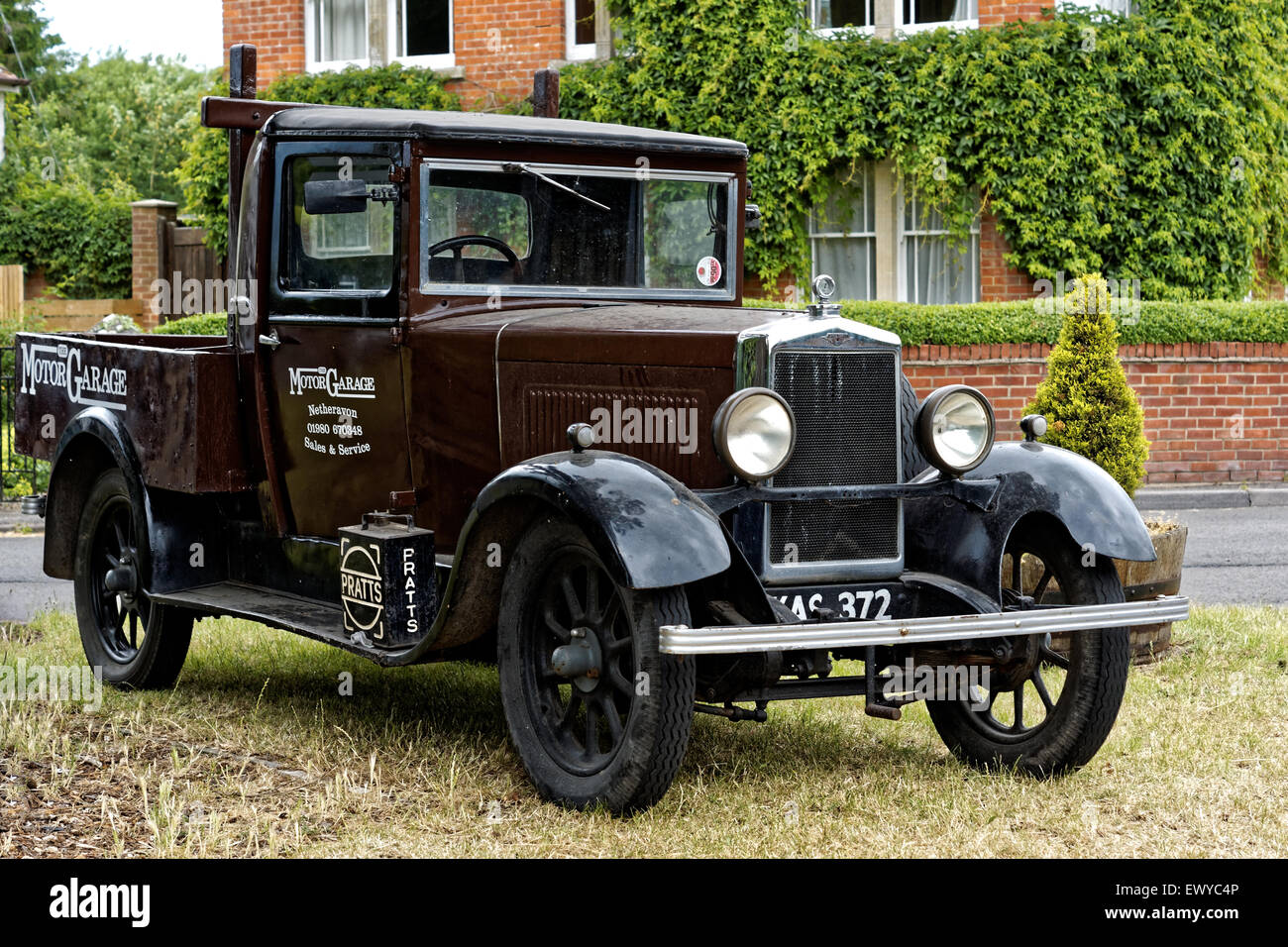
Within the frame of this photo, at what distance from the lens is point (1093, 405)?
7559 mm

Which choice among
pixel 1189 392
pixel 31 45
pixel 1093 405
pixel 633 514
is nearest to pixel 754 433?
pixel 633 514

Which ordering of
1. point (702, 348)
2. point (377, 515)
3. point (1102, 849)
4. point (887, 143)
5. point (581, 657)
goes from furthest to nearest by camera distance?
point (887, 143)
point (377, 515)
point (702, 348)
point (581, 657)
point (1102, 849)

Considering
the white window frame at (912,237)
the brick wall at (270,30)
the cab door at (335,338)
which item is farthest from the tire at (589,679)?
the brick wall at (270,30)

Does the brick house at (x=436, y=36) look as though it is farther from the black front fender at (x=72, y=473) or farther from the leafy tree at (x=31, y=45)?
the leafy tree at (x=31, y=45)

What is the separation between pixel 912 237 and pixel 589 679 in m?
11.7

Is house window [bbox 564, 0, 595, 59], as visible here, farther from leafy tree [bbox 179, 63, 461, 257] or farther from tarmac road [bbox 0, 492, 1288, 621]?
tarmac road [bbox 0, 492, 1288, 621]

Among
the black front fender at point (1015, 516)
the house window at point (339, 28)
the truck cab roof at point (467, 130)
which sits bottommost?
the black front fender at point (1015, 516)

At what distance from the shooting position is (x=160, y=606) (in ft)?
21.0

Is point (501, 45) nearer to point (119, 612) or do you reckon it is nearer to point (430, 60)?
point (430, 60)

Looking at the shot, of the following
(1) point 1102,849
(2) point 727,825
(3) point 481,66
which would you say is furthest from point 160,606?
(3) point 481,66

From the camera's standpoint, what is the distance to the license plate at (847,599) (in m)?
4.83

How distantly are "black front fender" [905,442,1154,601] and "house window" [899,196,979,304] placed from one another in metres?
10.6

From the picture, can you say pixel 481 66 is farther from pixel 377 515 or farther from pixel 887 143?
pixel 377 515

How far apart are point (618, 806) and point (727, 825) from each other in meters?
0.31
